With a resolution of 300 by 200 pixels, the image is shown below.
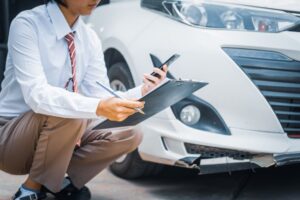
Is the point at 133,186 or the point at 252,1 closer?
the point at 252,1

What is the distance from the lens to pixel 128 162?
3.58 metres

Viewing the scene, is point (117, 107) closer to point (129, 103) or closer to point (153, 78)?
point (129, 103)

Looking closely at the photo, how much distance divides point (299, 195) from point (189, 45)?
3.71 feet

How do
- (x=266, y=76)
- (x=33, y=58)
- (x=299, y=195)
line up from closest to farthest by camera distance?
(x=33, y=58), (x=266, y=76), (x=299, y=195)

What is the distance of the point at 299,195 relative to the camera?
137 inches

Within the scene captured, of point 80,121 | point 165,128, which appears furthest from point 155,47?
point 80,121

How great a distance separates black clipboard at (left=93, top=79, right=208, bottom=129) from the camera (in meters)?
2.58

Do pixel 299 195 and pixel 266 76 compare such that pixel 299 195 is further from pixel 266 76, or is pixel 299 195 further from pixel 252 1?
pixel 252 1

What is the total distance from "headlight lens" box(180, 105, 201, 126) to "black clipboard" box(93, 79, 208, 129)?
0.26 metres

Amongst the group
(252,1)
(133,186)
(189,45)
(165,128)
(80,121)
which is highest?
(252,1)

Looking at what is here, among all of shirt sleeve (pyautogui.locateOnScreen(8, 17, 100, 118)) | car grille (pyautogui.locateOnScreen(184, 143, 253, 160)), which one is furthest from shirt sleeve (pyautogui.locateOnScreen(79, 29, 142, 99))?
car grille (pyautogui.locateOnScreen(184, 143, 253, 160))

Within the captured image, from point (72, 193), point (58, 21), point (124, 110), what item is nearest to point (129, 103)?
point (124, 110)

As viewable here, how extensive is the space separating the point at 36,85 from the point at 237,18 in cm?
117

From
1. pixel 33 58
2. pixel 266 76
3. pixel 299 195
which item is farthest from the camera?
pixel 299 195
